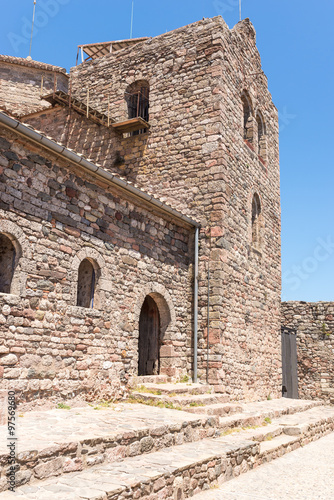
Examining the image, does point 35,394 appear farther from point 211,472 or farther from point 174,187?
point 174,187

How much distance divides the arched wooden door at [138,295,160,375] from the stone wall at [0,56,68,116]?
7.06m

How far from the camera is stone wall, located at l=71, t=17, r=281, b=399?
9.84 meters

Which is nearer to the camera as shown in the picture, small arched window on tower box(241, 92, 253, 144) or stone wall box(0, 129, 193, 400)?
stone wall box(0, 129, 193, 400)

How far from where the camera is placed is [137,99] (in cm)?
1241

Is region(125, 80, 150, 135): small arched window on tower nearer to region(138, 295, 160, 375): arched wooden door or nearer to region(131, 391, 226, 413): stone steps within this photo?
region(138, 295, 160, 375): arched wooden door

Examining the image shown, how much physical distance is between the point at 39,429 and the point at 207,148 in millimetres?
7318

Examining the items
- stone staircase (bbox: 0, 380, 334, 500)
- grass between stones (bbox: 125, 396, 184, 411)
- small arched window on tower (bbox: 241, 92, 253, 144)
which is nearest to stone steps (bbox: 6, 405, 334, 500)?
stone staircase (bbox: 0, 380, 334, 500)

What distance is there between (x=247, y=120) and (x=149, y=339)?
22.2ft

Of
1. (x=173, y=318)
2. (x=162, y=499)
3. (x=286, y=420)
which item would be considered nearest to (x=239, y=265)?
(x=173, y=318)

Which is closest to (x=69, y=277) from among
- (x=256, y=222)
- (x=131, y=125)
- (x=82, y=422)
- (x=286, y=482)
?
(x=82, y=422)

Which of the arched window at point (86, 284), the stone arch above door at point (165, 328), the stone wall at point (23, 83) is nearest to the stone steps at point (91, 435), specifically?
the arched window at point (86, 284)

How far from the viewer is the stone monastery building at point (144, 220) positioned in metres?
6.35

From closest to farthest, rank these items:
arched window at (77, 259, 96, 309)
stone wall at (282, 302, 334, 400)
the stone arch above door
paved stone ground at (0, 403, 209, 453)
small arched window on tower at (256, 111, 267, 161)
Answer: paved stone ground at (0, 403, 209, 453), arched window at (77, 259, 96, 309), the stone arch above door, small arched window on tower at (256, 111, 267, 161), stone wall at (282, 302, 334, 400)

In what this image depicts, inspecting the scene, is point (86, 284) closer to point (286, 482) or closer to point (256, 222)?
point (286, 482)
